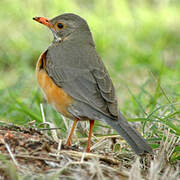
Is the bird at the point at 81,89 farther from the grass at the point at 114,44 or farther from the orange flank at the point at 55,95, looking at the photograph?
the grass at the point at 114,44

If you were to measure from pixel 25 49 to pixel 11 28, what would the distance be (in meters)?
0.91

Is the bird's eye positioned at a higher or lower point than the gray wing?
higher

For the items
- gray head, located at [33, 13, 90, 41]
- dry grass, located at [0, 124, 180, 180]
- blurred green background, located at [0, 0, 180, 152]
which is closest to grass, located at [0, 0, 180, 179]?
blurred green background, located at [0, 0, 180, 152]

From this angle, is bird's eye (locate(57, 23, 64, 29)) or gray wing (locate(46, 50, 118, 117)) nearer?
gray wing (locate(46, 50, 118, 117))

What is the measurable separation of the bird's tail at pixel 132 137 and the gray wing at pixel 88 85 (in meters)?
0.10

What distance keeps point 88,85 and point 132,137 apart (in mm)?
793

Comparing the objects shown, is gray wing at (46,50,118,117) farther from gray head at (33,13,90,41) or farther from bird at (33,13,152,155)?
gray head at (33,13,90,41)

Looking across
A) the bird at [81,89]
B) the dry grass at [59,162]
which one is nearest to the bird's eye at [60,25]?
the bird at [81,89]

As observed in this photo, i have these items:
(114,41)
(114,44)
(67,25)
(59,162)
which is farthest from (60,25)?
(114,41)

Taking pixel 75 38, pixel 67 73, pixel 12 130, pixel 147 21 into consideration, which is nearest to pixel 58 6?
pixel 147 21

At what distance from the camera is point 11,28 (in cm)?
1040

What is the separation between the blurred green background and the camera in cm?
818

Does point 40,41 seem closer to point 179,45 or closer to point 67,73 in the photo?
point 179,45

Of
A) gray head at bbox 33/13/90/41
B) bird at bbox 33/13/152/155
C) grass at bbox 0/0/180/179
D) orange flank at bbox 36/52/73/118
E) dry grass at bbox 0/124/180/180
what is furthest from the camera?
grass at bbox 0/0/180/179
